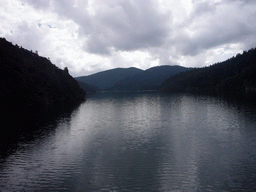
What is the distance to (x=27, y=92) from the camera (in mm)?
75938

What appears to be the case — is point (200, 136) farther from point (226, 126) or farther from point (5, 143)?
point (5, 143)

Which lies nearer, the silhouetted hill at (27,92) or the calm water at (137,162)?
the calm water at (137,162)

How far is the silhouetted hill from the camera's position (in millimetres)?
51953

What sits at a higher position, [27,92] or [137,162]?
[27,92]

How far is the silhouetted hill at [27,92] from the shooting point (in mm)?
51953

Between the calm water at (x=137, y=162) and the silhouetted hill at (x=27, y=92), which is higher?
the silhouetted hill at (x=27, y=92)

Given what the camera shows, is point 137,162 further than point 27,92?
No

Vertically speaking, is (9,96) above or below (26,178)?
above

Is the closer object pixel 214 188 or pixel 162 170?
pixel 214 188

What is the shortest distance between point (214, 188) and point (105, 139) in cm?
1834

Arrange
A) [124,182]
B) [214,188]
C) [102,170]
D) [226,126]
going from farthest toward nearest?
[226,126] → [102,170] → [124,182] → [214,188]

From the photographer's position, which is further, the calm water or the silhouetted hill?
the silhouetted hill

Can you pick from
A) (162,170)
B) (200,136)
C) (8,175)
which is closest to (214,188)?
(162,170)

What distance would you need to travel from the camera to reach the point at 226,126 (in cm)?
3484
